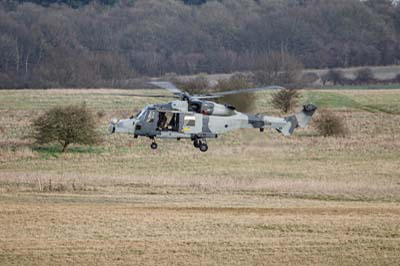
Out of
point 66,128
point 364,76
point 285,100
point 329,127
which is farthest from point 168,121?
point 364,76

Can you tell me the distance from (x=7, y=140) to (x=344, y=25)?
8833 centimetres

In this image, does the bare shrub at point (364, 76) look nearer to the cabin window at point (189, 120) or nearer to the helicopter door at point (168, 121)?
the cabin window at point (189, 120)

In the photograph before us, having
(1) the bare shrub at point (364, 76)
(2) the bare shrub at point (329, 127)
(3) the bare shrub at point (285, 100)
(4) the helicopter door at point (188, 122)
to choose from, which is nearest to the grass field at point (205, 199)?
(2) the bare shrub at point (329, 127)

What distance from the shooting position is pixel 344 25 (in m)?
140

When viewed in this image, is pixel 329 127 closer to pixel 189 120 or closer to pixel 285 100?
pixel 285 100

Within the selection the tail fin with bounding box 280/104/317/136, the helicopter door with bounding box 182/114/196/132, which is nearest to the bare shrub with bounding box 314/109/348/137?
the tail fin with bounding box 280/104/317/136

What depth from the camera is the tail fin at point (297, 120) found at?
117 ft

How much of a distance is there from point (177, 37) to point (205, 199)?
324ft

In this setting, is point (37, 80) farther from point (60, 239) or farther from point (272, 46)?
point (60, 239)

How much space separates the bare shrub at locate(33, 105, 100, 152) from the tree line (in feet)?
144

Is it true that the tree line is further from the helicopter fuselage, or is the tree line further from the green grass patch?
the helicopter fuselage

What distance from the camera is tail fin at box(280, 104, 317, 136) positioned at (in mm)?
35750

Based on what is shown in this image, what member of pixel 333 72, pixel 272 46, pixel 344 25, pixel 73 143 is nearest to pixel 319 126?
pixel 73 143

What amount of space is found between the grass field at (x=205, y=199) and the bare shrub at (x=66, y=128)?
73 cm
